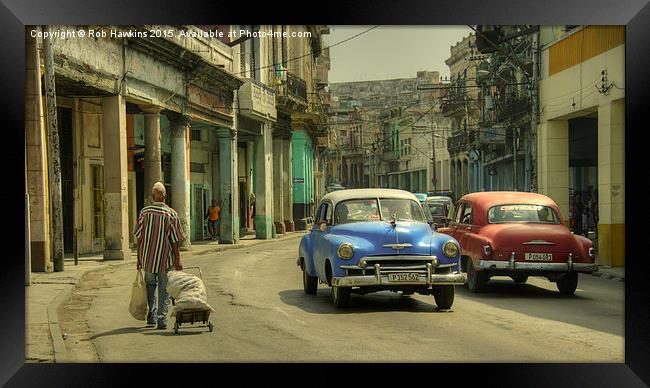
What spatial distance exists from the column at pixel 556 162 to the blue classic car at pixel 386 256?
861 cm

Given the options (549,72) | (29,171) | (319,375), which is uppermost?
(549,72)

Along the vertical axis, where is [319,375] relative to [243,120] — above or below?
below

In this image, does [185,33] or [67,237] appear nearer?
[67,237]

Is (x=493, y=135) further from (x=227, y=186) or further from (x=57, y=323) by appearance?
(x=57, y=323)

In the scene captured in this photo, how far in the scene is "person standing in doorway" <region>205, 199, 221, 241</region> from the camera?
99.5 ft

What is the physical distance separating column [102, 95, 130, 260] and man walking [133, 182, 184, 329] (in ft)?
31.7

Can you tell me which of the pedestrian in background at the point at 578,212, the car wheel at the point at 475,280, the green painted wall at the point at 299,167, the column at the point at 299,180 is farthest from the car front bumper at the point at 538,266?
the green painted wall at the point at 299,167

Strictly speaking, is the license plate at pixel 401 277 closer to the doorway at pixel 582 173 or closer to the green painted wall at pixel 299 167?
the doorway at pixel 582 173

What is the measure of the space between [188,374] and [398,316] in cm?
372

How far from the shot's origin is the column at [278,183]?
38.9 meters

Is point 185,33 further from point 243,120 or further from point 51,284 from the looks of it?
point 51,284

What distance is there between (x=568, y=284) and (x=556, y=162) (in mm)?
6920
